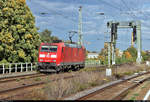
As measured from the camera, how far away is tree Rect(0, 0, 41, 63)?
26.2 metres

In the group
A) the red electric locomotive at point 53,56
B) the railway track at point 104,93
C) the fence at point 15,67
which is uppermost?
the red electric locomotive at point 53,56

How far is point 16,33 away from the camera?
90.5 feet

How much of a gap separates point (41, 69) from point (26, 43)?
11.8 ft

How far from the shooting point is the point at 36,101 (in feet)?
34.6

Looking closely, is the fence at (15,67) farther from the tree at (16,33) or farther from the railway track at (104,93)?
the railway track at (104,93)

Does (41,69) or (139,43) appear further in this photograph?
(139,43)

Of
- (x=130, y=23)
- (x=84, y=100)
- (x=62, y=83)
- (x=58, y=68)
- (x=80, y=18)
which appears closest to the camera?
(x=84, y=100)

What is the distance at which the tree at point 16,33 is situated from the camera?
2619 cm

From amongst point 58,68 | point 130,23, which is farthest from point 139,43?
point 58,68

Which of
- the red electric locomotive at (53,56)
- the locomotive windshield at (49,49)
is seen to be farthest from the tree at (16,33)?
the red electric locomotive at (53,56)

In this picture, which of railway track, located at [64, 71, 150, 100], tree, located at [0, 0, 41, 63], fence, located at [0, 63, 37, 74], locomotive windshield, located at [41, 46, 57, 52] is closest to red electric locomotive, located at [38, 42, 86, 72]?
locomotive windshield, located at [41, 46, 57, 52]

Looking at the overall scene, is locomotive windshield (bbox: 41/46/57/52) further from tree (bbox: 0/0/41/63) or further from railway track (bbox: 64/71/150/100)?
railway track (bbox: 64/71/150/100)

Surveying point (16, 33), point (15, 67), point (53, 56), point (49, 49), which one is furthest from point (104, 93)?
point (16, 33)

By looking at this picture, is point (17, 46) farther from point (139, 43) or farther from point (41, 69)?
point (139, 43)
